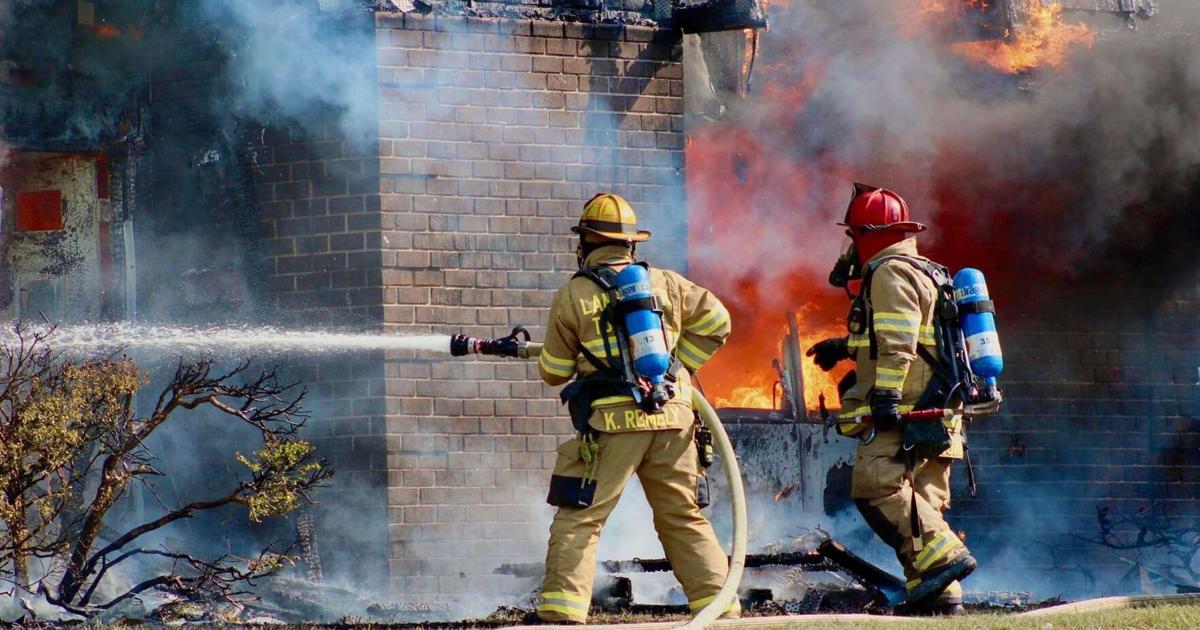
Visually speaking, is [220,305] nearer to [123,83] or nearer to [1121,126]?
[123,83]

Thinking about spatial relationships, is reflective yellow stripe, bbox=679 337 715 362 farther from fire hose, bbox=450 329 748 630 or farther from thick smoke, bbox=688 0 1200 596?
thick smoke, bbox=688 0 1200 596

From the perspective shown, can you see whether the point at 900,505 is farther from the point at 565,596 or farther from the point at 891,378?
the point at 565,596

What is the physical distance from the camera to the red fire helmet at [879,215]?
28.2ft

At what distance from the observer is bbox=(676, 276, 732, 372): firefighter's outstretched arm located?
805 cm

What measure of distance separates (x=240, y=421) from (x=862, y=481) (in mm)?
4187

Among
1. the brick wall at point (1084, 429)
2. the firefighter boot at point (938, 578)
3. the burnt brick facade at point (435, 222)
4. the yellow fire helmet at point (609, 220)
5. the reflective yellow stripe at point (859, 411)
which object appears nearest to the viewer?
the yellow fire helmet at point (609, 220)

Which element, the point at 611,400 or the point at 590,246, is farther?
the point at 590,246

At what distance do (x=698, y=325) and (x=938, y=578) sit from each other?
1.66 meters

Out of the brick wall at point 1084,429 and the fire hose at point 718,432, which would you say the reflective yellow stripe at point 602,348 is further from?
the brick wall at point 1084,429

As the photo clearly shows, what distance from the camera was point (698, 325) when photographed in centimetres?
805

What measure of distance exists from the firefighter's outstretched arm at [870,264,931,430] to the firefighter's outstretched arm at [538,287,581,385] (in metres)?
1.49

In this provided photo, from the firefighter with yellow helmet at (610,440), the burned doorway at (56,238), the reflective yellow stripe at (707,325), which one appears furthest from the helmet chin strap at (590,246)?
the burned doorway at (56,238)

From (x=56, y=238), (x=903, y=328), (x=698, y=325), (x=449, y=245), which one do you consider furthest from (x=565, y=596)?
(x=56, y=238)

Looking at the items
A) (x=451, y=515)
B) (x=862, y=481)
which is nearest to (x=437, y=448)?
(x=451, y=515)
